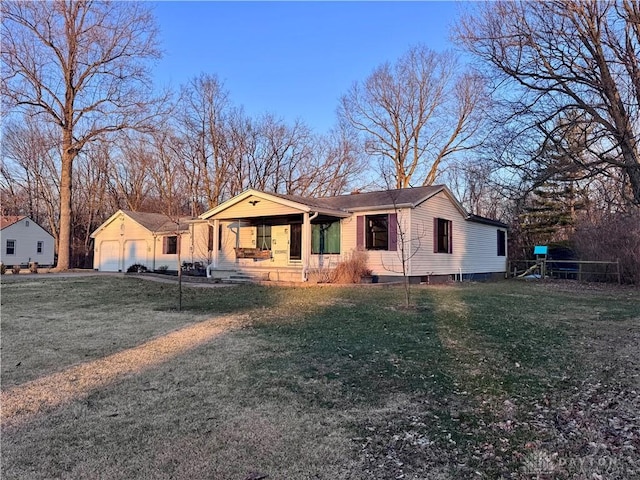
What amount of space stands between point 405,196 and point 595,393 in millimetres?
12270

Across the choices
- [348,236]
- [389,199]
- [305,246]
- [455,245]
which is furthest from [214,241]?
[455,245]

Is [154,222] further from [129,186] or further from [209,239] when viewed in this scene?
[129,186]

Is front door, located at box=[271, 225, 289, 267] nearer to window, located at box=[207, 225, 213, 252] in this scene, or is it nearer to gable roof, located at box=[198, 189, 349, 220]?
gable roof, located at box=[198, 189, 349, 220]

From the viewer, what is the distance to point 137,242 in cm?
2561

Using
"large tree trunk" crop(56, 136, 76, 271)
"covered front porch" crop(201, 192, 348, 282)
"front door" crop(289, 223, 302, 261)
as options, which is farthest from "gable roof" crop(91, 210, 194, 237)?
"front door" crop(289, 223, 302, 261)

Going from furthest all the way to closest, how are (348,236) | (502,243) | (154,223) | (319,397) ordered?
(154,223) < (502,243) < (348,236) < (319,397)

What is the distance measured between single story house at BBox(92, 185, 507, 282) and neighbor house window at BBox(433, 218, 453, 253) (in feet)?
0.13

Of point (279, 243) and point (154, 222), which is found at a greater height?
point (154, 222)

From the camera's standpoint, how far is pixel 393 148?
31.4 m

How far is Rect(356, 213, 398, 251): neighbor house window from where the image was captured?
15227 mm

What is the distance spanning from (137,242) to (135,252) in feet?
2.27

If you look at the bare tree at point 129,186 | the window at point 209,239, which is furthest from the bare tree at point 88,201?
the window at point 209,239

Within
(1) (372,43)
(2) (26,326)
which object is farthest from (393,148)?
(2) (26,326)

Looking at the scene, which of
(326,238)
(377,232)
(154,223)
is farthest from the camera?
(154,223)
